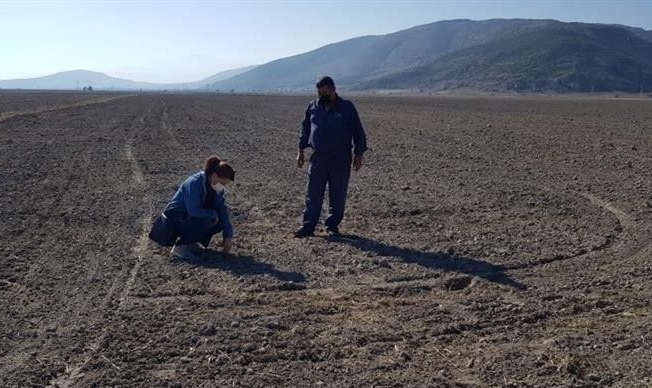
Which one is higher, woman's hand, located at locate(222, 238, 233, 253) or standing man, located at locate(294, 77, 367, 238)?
standing man, located at locate(294, 77, 367, 238)

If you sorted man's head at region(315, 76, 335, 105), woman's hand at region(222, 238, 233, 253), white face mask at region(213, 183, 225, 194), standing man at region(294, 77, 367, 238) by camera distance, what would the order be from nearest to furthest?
1. white face mask at region(213, 183, 225, 194)
2. woman's hand at region(222, 238, 233, 253)
3. man's head at region(315, 76, 335, 105)
4. standing man at region(294, 77, 367, 238)

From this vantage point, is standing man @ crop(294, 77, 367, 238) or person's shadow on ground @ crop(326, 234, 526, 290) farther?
standing man @ crop(294, 77, 367, 238)

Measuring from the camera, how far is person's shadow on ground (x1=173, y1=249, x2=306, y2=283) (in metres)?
7.21

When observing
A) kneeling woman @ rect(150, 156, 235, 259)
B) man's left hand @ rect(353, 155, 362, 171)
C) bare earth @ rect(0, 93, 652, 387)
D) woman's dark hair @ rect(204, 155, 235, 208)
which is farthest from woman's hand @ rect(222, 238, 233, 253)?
man's left hand @ rect(353, 155, 362, 171)

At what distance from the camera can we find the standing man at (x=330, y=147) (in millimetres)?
8547

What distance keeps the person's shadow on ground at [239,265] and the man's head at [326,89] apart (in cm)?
194

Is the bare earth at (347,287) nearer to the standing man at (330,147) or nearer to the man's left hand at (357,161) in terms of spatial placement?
the standing man at (330,147)

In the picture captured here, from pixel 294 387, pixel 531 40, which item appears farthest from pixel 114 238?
pixel 531 40

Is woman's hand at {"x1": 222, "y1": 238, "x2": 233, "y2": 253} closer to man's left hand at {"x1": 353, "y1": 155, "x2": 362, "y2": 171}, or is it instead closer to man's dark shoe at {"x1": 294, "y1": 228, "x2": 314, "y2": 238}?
man's dark shoe at {"x1": 294, "y1": 228, "x2": 314, "y2": 238}

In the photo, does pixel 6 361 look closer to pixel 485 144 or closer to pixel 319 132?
pixel 319 132

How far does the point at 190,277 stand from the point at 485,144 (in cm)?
1526

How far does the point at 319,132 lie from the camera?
8.60m

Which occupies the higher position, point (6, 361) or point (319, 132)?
point (319, 132)

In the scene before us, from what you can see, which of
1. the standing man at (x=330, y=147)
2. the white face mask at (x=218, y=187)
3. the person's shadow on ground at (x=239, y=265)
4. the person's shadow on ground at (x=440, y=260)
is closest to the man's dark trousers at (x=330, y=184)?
the standing man at (x=330, y=147)
